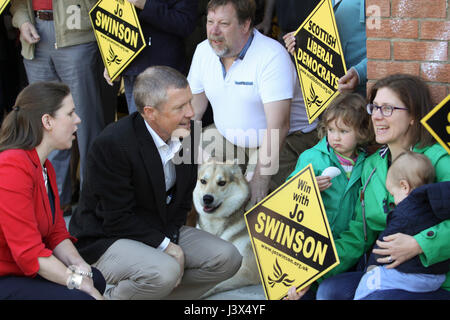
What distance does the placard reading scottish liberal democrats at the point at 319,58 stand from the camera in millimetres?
3639

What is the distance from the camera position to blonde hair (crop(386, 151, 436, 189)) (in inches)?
112

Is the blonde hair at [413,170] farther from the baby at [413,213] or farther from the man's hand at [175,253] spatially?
the man's hand at [175,253]

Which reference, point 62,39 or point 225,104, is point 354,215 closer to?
point 225,104

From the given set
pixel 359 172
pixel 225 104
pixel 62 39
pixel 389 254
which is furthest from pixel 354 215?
pixel 62 39

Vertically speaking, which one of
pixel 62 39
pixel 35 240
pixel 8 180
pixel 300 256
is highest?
pixel 62 39

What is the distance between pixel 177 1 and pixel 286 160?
4.50 ft

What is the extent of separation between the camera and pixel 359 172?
329 cm

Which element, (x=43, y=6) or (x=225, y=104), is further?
(x=43, y=6)

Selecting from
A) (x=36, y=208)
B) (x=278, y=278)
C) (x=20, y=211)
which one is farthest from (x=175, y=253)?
(x=20, y=211)

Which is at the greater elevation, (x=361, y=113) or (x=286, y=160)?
(x=361, y=113)

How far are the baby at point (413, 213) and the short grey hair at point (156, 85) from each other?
46.1 inches

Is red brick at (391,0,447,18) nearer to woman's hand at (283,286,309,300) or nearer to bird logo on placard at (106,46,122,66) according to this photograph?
woman's hand at (283,286,309,300)

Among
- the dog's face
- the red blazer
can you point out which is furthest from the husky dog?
the red blazer

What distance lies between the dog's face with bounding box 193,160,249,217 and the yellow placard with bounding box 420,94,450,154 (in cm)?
163
